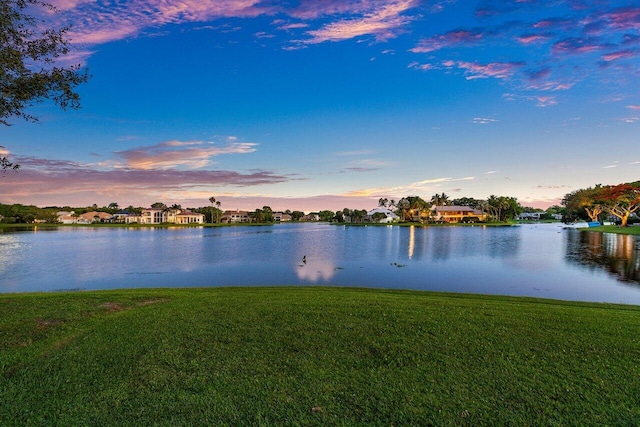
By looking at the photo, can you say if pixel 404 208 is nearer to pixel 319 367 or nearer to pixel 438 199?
pixel 438 199

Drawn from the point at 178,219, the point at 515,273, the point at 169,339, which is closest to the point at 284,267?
the point at 515,273

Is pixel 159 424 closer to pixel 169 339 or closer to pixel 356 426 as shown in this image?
pixel 356 426

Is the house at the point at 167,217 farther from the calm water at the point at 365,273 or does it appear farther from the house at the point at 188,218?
the calm water at the point at 365,273

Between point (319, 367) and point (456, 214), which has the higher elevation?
point (456, 214)

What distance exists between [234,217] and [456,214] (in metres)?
97.7

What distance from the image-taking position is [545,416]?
4.29 m

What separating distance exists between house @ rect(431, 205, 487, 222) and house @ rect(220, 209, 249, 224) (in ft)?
287

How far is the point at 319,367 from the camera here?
565 cm

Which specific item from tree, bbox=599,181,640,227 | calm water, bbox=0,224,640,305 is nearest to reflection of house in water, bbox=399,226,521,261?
calm water, bbox=0,224,640,305

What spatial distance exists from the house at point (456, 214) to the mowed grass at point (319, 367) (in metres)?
137

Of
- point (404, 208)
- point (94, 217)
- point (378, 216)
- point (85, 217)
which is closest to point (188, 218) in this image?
point (94, 217)

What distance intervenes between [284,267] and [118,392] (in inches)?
837

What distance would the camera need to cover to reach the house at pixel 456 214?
13900cm

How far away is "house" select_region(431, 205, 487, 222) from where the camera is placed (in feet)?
456
